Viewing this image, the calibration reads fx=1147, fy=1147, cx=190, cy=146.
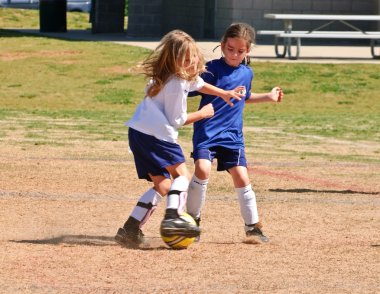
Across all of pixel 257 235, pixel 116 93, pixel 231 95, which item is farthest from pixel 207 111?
pixel 116 93

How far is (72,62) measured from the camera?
1018 inches

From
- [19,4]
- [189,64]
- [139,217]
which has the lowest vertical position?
[19,4]

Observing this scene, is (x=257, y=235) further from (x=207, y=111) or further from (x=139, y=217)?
(x=207, y=111)

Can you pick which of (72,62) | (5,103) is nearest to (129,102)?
(5,103)

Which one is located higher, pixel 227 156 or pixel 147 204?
pixel 227 156

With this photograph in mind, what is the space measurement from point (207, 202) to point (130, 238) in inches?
91.0

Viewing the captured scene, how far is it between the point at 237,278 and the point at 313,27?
25.5 meters

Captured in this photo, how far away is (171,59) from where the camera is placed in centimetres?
778

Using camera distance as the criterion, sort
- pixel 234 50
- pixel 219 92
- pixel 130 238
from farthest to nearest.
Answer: pixel 234 50 < pixel 130 238 < pixel 219 92

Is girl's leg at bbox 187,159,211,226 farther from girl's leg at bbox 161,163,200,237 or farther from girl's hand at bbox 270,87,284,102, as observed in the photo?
girl's hand at bbox 270,87,284,102

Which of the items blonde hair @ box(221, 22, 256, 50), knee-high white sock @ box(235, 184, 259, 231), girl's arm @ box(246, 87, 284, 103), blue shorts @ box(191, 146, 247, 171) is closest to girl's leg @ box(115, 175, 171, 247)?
blue shorts @ box(191, 146, 247, 171)

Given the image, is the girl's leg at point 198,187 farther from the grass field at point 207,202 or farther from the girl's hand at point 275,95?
the girl's hand at point 275,95

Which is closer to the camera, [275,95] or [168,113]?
[168,113]

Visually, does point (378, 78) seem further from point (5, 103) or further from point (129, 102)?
point (5, 103)
